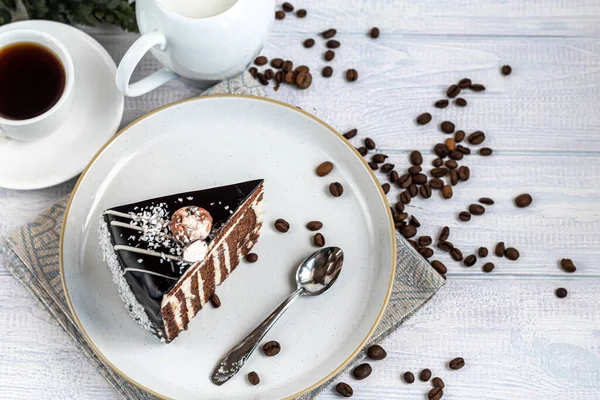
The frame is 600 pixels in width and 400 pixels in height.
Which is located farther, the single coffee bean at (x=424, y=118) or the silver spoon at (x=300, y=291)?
the single coffee bean at (x=424, y=118)

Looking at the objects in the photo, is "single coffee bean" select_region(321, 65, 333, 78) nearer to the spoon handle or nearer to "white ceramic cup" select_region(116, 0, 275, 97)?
"white ceramic cup" select_region(116, 0, 275, 97)

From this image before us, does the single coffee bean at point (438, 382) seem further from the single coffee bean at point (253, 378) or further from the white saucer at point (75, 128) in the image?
the white saucer at point (75, 128)

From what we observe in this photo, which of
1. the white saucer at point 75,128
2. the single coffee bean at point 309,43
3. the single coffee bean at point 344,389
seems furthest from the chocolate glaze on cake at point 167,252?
the single coffee bean at point 309,43

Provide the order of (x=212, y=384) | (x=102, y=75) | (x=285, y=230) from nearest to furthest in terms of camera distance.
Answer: (x=212, y=384), (x=285, y=230), (x=102, y=75)

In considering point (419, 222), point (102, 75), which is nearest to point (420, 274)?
point (419, 222)

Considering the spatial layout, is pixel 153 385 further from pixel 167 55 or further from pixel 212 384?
pixel 167 55

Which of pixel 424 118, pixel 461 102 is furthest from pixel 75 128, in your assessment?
pixel 461 102

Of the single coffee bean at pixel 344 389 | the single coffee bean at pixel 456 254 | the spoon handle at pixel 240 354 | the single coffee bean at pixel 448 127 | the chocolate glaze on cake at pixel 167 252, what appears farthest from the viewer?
the single coffee bean at pixel 448 127

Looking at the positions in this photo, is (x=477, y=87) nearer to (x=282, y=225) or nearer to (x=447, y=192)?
(x=447, y=192)
